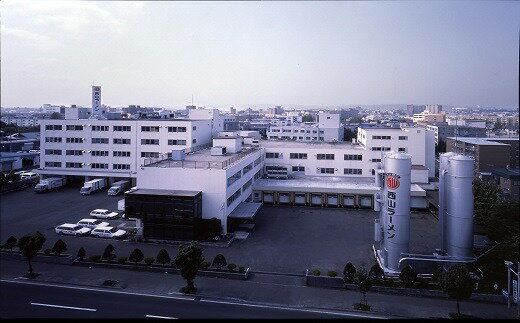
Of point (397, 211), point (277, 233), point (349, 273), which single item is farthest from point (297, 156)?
point (349, 273)

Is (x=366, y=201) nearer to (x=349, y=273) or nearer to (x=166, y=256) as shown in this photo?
(x=349, y=273)

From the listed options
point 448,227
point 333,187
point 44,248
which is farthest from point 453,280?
point 44,248

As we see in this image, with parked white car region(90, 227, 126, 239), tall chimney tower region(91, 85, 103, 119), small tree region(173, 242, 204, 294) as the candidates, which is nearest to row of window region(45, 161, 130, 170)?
tall chimney tower region(91, 85, 103, 119)

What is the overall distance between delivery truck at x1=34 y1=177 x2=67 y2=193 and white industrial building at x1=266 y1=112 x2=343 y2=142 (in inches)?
1175

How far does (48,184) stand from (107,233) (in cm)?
1250

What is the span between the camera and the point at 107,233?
17250mm

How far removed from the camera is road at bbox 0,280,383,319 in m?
10.1

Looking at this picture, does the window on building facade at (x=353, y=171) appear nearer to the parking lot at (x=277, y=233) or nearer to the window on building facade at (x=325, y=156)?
the window on building facade at (x=325, y=156)

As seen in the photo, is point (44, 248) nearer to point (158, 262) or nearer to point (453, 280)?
point (158, 262)

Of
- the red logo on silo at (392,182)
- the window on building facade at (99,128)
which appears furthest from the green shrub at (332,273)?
the window on building facade at (99,128)

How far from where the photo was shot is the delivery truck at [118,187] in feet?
83.9

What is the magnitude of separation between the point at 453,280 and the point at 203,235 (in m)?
10.2

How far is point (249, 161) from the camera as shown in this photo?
2252cm

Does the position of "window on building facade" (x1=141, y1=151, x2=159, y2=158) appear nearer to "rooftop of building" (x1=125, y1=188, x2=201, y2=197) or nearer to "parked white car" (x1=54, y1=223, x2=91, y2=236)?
"rooftop of building" (x1=125, y1=188, x2=201, y2=197)
